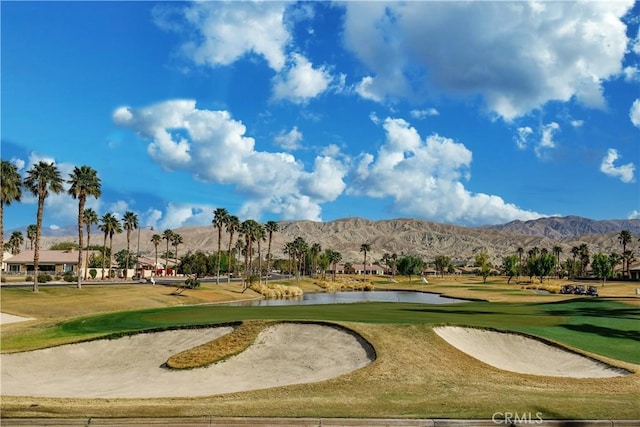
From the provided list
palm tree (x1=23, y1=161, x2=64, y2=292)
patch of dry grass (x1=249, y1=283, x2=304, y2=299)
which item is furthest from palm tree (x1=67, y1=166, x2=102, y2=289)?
patch of dry grass (x1=249, y1=283, x2=304, y2=299)

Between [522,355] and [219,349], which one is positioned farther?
[522,355]

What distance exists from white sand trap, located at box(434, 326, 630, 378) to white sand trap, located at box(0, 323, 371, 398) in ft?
20.6

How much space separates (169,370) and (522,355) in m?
18.0

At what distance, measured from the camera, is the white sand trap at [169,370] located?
22453mm

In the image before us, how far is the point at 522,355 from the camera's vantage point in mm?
27438

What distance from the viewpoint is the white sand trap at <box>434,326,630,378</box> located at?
79.3ft

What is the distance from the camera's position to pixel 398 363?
22.8 metres

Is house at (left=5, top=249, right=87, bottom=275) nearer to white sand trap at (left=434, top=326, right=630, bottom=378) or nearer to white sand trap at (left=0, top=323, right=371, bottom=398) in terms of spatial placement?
white sand trap at (left=0, top=323, right=371, bottom=398)

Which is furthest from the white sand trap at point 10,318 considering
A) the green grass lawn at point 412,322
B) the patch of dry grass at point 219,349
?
the patch of dry grass at point 219,349

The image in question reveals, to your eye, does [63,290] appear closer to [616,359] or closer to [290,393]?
[290,393]

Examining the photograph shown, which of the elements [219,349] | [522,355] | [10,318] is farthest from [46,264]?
[522,355]

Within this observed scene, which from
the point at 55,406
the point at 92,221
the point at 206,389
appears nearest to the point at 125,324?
the point at 206,389

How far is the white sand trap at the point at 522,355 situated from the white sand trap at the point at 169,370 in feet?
20.6

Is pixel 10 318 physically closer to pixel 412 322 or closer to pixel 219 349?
pixel 219 349
